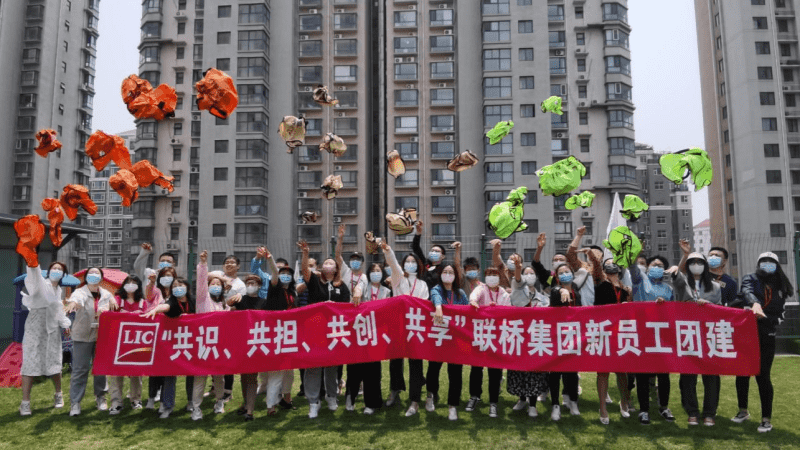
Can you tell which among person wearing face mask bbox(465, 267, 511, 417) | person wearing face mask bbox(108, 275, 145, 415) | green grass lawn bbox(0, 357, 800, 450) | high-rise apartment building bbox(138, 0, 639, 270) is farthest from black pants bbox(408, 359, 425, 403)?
high-rise apartment building bbox(138, 0, 639, 270)

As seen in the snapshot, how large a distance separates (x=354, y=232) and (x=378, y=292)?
37.1m

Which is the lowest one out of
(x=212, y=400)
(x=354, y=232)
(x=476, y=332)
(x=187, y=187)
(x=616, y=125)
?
(x=212, y=400)

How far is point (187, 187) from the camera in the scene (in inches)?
1912

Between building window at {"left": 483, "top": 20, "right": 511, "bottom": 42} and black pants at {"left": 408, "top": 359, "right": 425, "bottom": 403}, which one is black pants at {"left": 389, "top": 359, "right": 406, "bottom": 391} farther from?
building window at {"left": 483, "top": 20, "right": 511, "bottom": 42}

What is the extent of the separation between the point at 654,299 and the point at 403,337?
3381mm

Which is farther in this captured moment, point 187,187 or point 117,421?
point 187,187

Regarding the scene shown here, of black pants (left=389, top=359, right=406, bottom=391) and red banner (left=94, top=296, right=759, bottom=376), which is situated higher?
red banner (left=94, top=296, right=759, bottom=376)

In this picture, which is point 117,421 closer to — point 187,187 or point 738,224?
point 187,187

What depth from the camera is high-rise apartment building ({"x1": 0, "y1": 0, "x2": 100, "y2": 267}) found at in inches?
2036

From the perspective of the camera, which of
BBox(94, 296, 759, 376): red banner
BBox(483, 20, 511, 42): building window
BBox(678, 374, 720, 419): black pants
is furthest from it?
BBox(483, 20, 511, 42): building window

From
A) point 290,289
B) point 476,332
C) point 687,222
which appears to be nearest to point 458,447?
point 476,332

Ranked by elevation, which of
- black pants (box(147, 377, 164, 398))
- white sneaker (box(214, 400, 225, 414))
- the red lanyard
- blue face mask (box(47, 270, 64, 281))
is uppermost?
blue face mask (box(47, 270, 64, 281))

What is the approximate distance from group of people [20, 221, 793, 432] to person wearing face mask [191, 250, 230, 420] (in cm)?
2

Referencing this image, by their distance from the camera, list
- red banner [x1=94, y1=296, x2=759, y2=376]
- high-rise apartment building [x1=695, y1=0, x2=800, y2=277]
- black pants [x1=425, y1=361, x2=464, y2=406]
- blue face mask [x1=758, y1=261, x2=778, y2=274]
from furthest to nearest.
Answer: high-rise apartment building [x1=695, y1=0, x2=800, y2=277]
black pants [x1=425, y1=361, x2=464, y2=406]
red banner [x1=94, y1=296, x2=759, y2=376]
blue face mask [x1=758, y1=261, x2=778, y2=274]
